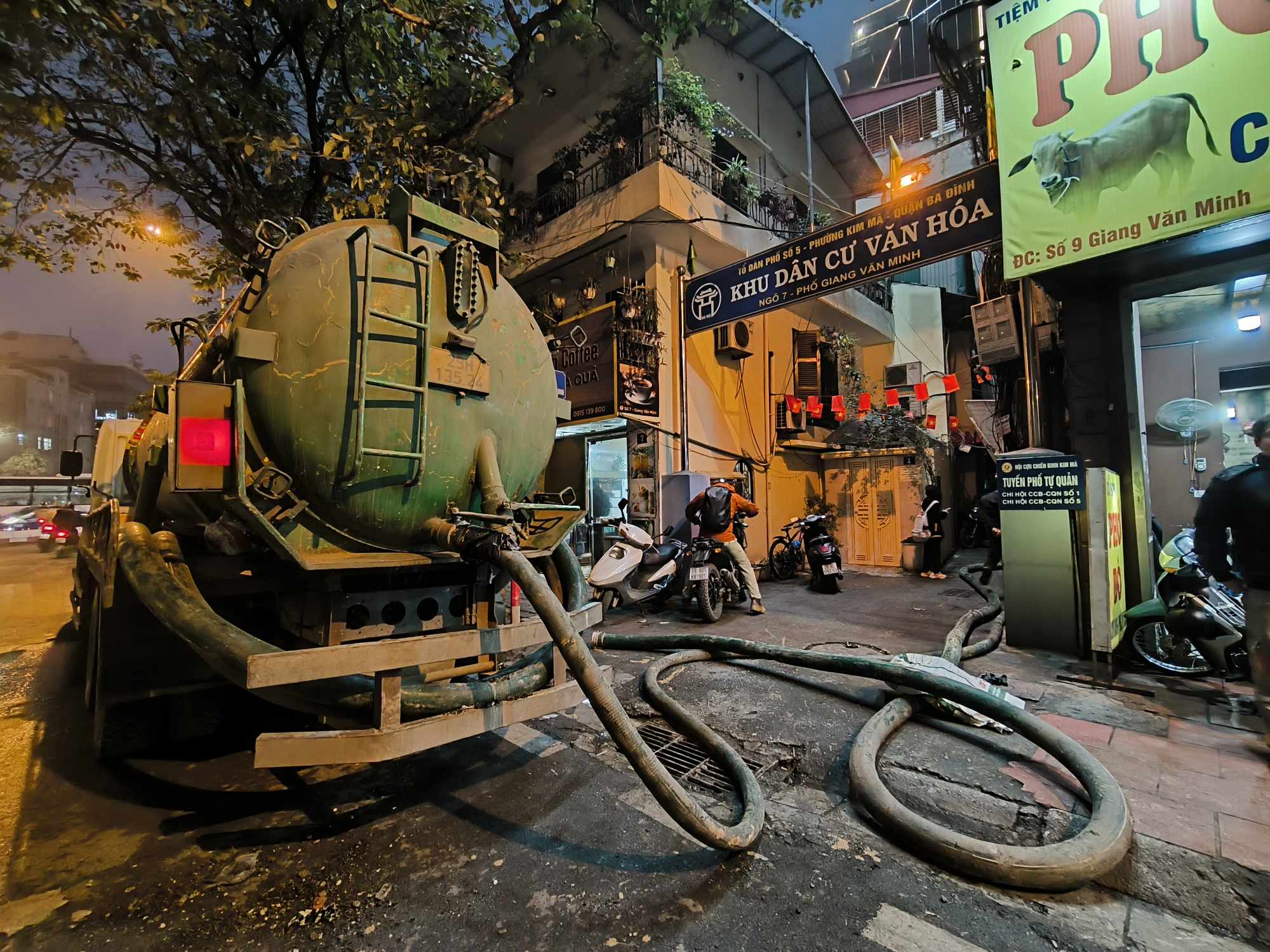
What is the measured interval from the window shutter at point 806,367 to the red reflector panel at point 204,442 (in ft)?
38.2

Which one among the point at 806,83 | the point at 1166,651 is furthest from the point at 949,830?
the point at 806,83

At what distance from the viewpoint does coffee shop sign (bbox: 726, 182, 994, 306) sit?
5887mm

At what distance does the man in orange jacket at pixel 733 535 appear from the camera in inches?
277

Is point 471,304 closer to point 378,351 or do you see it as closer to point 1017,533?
point 378,351

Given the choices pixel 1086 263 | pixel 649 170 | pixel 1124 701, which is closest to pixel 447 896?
pixel 1124 701

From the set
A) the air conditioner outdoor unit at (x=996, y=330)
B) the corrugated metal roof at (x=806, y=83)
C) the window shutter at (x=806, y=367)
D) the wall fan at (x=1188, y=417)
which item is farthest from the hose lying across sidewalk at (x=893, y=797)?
the corrugated metal roof at (x=806, y=83)

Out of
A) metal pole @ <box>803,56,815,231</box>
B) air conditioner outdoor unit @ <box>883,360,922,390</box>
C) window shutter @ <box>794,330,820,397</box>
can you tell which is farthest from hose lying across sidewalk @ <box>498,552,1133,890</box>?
air conditioner outdoor unit @ <box>883,360,922,390</box>

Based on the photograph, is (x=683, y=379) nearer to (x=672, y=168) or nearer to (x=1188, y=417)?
(x=672, y=168)

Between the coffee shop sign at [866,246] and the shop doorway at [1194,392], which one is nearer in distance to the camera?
the coffee shop sign at [866,246]

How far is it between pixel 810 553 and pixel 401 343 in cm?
796

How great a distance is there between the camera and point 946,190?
5.95 meters

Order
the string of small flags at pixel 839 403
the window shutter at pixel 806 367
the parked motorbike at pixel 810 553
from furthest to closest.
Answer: the window shutter at pixel 806 367
the string of small flags at pixel 839 403
the parked motorbike at pixel 810 553

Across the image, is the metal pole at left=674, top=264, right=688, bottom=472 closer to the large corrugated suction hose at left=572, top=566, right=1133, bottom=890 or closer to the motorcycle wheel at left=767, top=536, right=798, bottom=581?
the motorcycle wheel at left=767, top=536, right=798, bottom=581

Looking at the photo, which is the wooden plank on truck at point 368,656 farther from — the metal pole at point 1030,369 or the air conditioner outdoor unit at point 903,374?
the air conditioner outdoor unit at point 903,374
